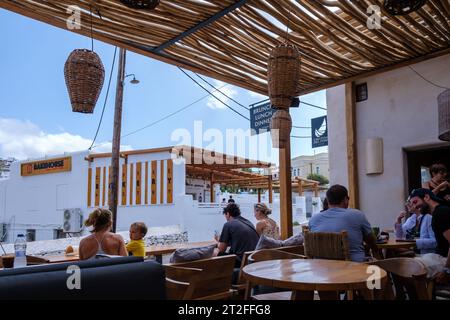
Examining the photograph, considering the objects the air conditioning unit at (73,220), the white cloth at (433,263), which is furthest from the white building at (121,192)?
the white cloth at (433,263)

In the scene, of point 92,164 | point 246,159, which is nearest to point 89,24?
point 246,159

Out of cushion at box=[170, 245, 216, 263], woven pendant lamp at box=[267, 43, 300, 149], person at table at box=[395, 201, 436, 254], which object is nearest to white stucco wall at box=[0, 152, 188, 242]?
person at table at box=[395, 201, 436, 254]

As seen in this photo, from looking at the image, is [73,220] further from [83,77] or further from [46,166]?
[83,77]

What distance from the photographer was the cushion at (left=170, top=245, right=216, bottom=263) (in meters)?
3.02

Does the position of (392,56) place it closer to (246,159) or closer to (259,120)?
(259,120)

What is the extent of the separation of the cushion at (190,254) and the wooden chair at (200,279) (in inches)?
4.2

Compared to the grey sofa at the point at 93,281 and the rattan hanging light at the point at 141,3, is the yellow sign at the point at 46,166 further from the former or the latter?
the grey sofa at the point at 93,281

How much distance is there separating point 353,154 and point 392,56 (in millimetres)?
1703

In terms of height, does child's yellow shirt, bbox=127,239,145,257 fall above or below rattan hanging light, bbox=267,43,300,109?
below

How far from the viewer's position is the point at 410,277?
2.39m

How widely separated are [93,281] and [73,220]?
1378 cm

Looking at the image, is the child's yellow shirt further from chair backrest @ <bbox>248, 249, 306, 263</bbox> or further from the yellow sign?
the yellow sign

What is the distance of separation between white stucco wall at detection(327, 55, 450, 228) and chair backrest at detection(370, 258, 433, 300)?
11.5 ft
